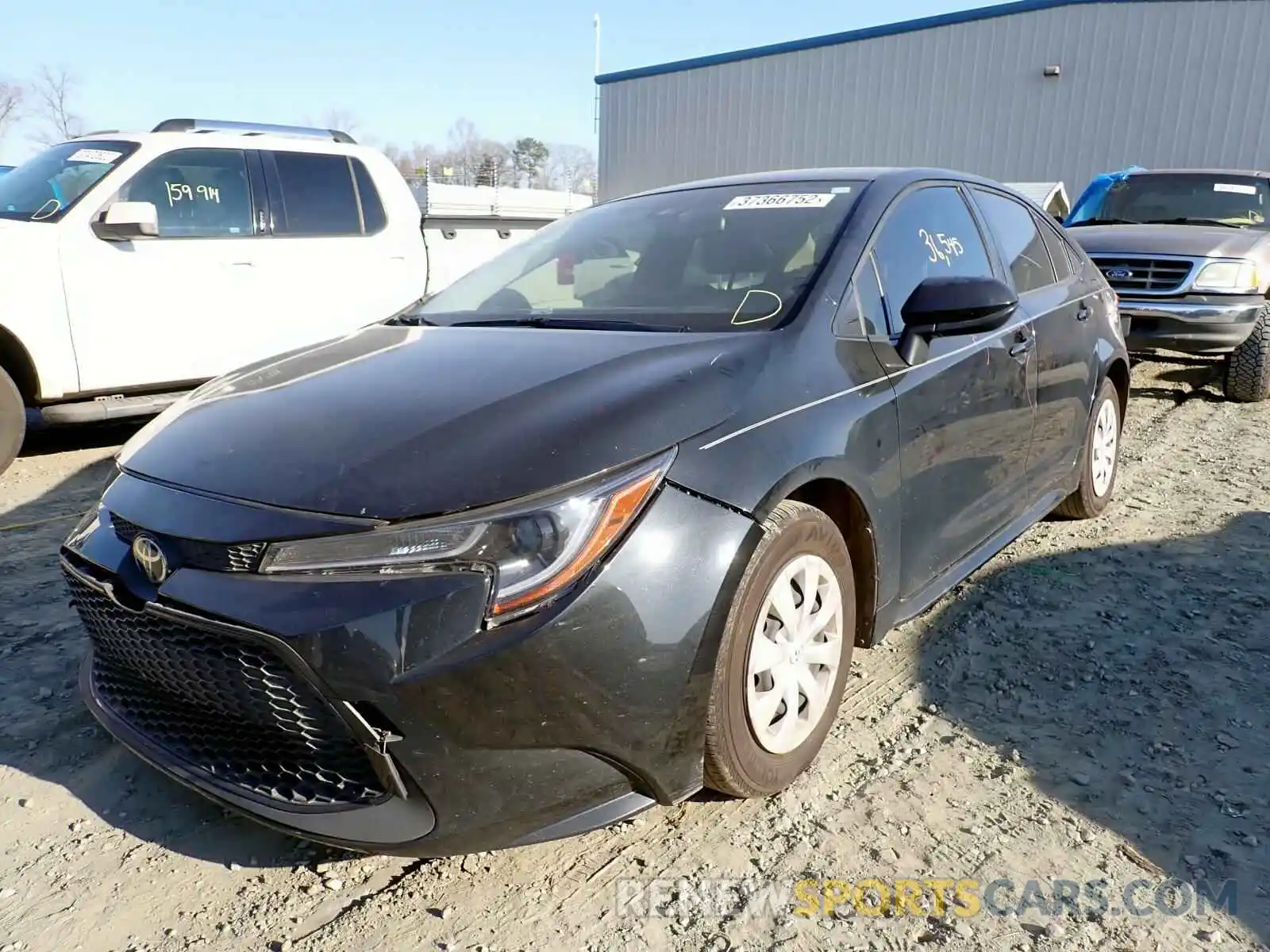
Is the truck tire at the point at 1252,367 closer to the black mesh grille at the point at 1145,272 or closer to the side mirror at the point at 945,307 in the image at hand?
the black mesh grille at the point at 1145,272

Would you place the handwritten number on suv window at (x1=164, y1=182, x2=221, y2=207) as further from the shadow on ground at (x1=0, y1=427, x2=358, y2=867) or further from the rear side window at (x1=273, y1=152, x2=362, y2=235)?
the shadow on ground at (x1=0, y1=427, x2=358, y2=867)

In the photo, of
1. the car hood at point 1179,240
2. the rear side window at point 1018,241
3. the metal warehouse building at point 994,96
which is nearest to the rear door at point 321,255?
the rear side window at point 1018,241

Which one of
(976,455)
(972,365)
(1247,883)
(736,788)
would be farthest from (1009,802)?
(972,365)

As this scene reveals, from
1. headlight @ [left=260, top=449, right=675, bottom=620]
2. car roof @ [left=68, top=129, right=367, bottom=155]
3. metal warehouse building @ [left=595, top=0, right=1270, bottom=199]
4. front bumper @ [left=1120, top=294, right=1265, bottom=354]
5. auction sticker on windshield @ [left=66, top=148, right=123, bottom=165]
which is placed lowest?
front bumper @ [left=1120, top=294, right=1265, bottom=354]

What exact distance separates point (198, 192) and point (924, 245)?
4.61 metres

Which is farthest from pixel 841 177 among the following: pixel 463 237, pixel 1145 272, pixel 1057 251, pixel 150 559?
pixel 1145 272

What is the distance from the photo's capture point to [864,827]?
7.43 feet

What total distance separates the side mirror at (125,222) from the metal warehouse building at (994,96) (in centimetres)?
1868

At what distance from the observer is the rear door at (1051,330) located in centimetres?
359

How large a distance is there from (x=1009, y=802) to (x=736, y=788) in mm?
740

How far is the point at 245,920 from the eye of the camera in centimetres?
197

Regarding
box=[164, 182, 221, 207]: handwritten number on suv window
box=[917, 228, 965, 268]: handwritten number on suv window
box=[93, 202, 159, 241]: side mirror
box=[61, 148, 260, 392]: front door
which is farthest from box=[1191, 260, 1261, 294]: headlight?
box=[93, 202, 159, 241]: side mirror

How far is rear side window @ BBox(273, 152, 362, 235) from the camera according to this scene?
6094mm

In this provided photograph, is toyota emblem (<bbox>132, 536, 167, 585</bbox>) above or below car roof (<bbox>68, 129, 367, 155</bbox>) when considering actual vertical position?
below
